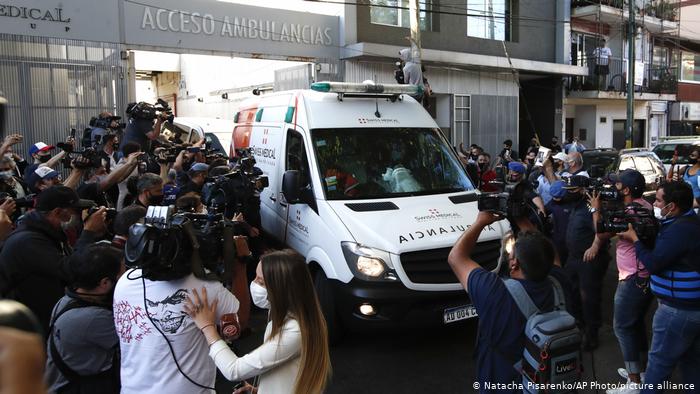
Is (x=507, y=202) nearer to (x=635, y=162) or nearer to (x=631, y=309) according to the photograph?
(x=631, y=309)

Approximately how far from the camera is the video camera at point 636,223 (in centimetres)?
365

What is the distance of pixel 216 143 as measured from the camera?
1177 centimetres

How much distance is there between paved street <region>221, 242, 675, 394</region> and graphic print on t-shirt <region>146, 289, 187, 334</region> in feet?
7.73

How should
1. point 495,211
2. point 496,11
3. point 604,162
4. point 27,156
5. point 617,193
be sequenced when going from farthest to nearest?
point 496,11 < point 604,162 < point 27,156 < point 617,193 < point 495,211

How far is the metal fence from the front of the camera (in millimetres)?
10109

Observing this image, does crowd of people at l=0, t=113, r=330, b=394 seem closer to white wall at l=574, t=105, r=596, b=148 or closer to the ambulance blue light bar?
the ambulance blue light bar

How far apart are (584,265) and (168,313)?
13.1ft

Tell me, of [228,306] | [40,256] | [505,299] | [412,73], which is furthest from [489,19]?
[228,306]

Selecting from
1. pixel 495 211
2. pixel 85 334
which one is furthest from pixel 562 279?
pixel 85 334

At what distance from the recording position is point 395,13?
52.2ft

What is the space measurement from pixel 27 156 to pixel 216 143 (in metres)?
3.53

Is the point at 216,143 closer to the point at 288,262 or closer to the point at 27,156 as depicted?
the point at 27,156

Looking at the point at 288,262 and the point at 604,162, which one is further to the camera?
the point at 604,162

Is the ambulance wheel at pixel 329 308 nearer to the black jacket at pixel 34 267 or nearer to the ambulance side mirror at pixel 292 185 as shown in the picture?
the ambulance side mirror at pixel 292 185
